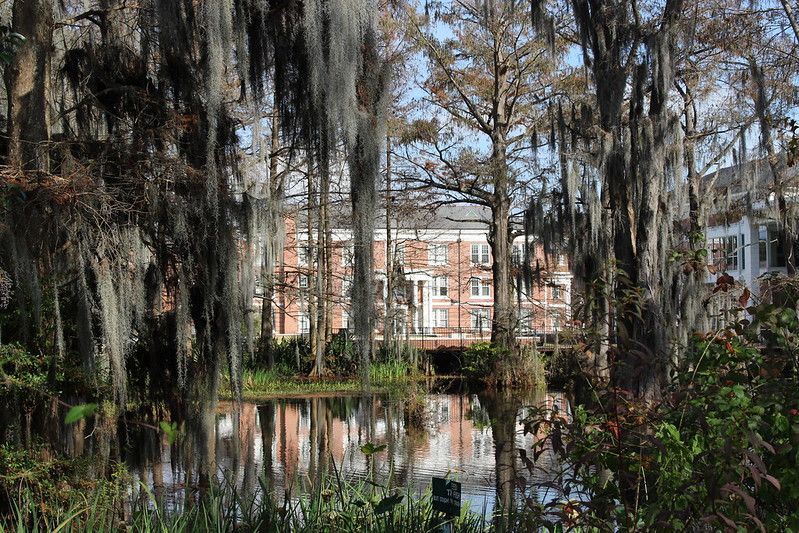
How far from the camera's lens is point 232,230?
634cm

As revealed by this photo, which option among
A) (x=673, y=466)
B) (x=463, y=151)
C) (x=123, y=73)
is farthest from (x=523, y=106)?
(x=673, y=466)

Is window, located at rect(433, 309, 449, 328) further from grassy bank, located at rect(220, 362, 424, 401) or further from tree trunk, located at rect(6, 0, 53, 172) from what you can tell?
tree trunk, located at rect(6, 0, 53, 172)

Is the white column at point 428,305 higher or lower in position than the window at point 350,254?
lower

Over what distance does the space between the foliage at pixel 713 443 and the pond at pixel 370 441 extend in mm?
Result: 2403

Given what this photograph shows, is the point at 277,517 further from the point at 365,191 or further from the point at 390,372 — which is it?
the point at 390,372

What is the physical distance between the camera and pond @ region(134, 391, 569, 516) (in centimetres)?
793

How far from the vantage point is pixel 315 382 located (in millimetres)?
20578

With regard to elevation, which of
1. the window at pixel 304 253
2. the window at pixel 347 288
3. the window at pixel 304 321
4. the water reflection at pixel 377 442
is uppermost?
the window at pixel 304 253

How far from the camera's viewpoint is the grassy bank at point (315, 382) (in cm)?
1889

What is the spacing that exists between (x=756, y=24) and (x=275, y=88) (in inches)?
465

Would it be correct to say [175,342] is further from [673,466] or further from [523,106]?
[523,106]

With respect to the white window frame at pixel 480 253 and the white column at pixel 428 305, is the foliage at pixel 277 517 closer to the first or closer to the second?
the white column at pixel 428 305

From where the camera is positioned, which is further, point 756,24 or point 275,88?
point 756,24

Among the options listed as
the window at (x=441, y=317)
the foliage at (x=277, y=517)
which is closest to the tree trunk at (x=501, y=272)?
the foliage at (x=277, y=517)
